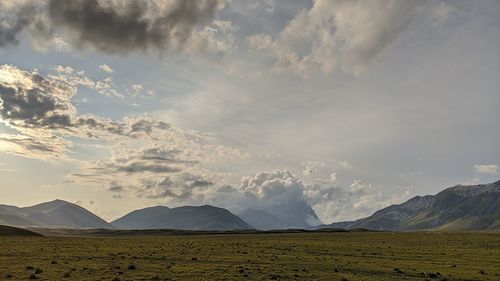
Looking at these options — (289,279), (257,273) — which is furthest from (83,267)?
(289,279)

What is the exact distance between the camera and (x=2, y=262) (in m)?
45.9

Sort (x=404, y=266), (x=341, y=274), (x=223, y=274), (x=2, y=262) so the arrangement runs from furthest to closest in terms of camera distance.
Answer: (x=404, y=266), (x=2, y=262), (x=341, y=274), (x=223, y=274)

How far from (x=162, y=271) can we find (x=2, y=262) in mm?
20866

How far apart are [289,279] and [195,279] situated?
27.9 ft

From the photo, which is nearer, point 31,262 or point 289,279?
point 289,279

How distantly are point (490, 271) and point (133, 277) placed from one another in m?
40.8

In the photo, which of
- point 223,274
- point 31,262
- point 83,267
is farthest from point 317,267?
point 31,262

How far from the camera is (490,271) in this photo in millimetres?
46625

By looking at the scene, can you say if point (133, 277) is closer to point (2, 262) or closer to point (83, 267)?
point (83, 267)

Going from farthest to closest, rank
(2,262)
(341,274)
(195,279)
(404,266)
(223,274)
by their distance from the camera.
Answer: (404,266) < (2,262) < (341,274) < (223,274) < (195,279)

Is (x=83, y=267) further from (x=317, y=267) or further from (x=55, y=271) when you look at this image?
(x=317, y=267)

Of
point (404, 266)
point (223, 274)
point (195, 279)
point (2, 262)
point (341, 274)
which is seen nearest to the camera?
point (195, 279)

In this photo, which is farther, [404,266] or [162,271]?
[404,266]

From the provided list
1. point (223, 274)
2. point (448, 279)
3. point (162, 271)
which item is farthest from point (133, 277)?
point (448, 279)
